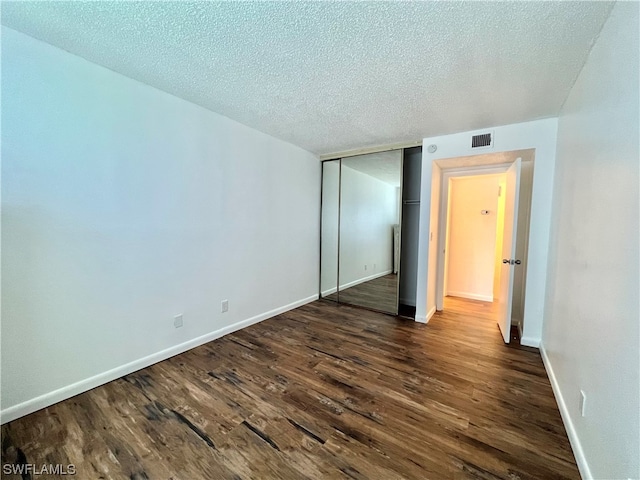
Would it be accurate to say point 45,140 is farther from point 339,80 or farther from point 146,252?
point 339,80

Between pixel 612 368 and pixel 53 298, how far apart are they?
3242 millimetres

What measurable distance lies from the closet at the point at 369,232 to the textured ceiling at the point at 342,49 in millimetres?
1442

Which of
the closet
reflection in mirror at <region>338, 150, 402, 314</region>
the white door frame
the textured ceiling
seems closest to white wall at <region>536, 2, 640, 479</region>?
the textured ceiling

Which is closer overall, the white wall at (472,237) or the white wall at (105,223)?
the white wall at (105,223)

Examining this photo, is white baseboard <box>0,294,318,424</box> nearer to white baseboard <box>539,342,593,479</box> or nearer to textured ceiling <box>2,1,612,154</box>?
textured ceiling <box>2,1,612,154</box>

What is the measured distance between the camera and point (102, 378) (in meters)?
2.03

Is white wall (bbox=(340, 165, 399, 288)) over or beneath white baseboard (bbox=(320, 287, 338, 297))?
over

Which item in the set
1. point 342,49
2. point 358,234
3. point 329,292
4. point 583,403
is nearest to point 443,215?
point 358,234

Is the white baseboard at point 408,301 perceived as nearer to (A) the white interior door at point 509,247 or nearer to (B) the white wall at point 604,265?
(A) the white interior door at point 509,247

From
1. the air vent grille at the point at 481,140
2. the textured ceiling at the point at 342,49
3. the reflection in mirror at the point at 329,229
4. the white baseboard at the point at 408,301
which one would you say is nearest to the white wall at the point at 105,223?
the textured ceiling at the point at 342,49

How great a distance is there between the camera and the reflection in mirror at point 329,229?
4.37 m

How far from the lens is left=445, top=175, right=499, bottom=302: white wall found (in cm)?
443

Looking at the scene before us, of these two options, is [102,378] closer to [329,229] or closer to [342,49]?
[342,49]

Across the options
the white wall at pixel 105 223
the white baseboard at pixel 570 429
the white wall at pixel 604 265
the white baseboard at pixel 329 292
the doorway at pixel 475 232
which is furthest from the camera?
the white baseboard at pixel 329 292
